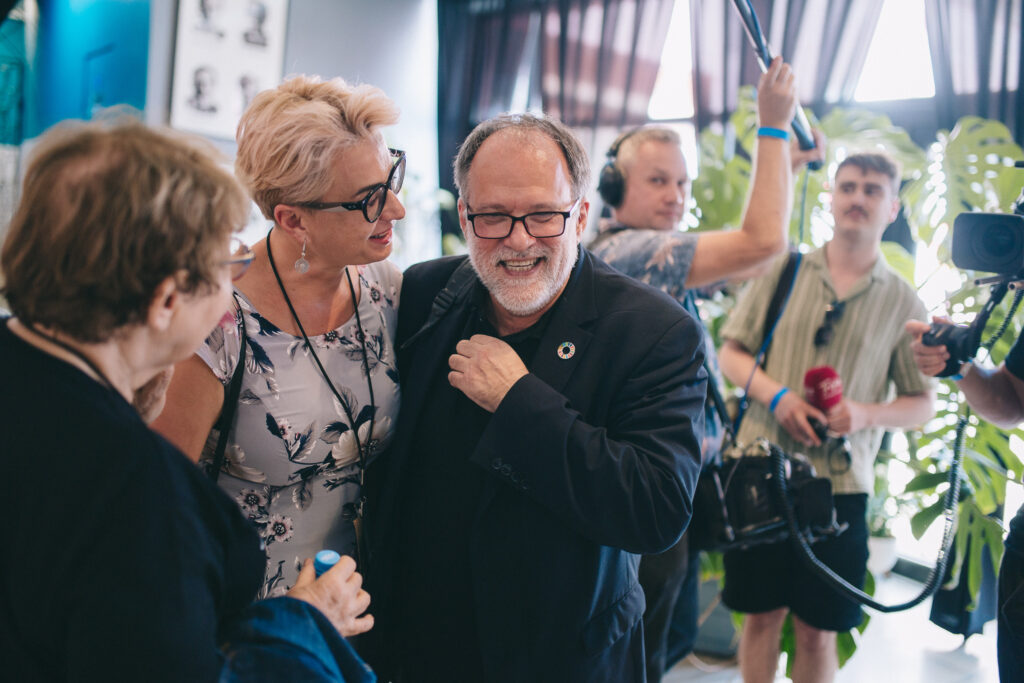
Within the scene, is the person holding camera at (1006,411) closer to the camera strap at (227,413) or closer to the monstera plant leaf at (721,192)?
the camera strap at (227,413)

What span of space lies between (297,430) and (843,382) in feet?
5.67

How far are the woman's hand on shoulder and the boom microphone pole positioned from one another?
1.36 m

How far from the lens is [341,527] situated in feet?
4.90

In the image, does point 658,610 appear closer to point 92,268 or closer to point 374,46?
point 92,268

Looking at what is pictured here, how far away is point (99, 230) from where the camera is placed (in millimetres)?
748

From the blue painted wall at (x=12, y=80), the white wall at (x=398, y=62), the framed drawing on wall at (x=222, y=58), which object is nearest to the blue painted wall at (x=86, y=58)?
the blue painted wall at (x=12, y=80)

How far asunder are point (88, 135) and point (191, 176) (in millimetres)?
106

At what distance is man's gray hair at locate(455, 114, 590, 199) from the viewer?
4.66 feet

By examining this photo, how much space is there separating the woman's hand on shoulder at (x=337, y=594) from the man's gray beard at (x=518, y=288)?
57 centimetres

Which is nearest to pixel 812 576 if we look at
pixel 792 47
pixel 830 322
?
pixel 830 322

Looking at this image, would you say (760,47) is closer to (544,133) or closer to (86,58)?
(544,133)

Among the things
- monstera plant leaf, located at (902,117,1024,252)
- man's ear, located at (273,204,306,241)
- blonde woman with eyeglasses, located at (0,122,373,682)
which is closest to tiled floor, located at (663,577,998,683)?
monstera plant leaf, located at (902,117,1024,252)

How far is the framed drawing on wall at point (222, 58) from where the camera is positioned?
449 centimetres

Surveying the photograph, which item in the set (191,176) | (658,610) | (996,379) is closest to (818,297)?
(996,379)
